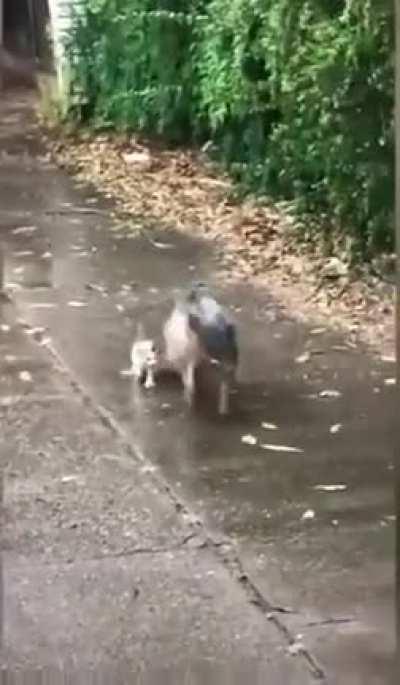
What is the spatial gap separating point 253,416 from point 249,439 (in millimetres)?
123

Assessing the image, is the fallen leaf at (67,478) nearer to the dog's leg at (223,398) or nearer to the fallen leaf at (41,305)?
the dog's leg at (223,398)

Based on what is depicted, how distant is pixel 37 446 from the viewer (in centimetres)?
321

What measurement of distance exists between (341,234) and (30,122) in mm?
850

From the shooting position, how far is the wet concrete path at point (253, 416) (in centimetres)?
256

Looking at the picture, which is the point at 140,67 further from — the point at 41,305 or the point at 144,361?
the point at 144,361

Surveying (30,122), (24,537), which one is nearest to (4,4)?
(24,537)

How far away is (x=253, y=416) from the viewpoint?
3.36 m

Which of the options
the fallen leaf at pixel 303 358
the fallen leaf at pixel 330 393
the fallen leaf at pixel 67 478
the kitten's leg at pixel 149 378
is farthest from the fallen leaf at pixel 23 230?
the fallen leaf at pixel 67 478

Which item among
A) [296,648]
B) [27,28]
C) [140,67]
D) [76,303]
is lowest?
Result: [76,303]

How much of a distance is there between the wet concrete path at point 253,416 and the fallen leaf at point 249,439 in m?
0.01

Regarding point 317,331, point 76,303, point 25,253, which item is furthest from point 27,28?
point 25,253

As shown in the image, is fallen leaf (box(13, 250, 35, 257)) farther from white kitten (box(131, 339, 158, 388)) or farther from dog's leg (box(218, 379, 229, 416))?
dog's leg (box(218, 379, 229, 416))

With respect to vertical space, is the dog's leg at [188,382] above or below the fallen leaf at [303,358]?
above

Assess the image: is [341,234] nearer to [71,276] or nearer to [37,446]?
[71,276]
